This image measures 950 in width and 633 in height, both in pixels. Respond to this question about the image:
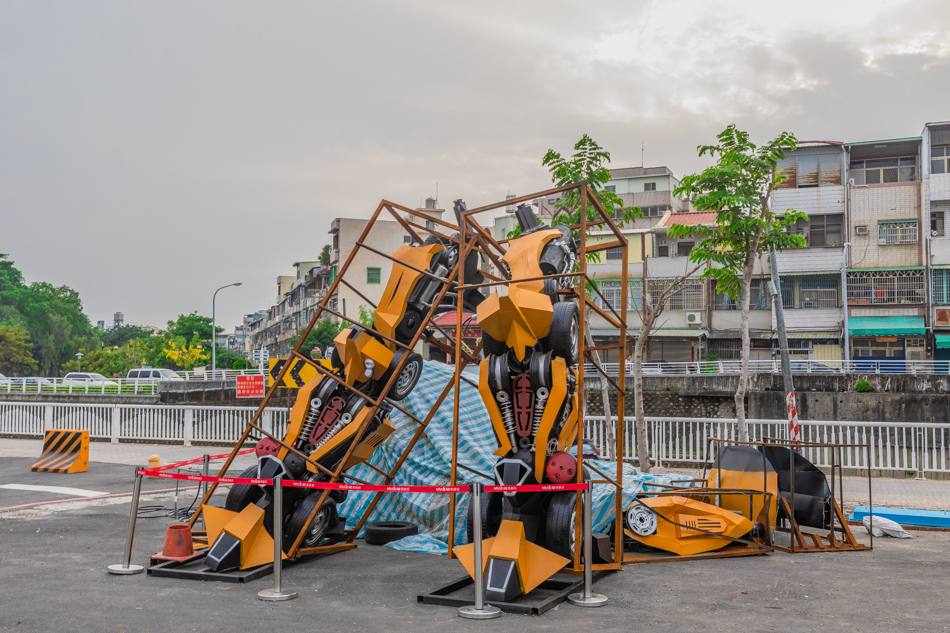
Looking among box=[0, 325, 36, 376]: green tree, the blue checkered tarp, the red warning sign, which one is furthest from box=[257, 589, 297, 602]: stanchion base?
box=[0, 325, 36, 376]: green tree

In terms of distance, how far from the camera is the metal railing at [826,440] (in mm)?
14711

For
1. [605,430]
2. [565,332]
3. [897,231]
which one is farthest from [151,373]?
[565,332]

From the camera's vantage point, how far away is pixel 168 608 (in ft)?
20.5

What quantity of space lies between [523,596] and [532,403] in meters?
1.73

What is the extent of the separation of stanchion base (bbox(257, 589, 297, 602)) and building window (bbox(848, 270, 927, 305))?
35.3 metres

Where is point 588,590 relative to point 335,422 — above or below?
below

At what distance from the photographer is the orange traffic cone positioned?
766 centimetres

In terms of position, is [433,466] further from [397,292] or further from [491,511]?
[491,511]

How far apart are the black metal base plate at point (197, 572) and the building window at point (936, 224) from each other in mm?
37074

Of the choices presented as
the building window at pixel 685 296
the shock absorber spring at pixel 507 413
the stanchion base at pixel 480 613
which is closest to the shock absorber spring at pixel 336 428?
the shock absorber spring at pixel 507 413

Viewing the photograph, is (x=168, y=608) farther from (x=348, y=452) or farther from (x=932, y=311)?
(x=932, y=311)

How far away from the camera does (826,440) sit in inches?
623

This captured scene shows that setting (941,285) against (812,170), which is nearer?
(941,285)

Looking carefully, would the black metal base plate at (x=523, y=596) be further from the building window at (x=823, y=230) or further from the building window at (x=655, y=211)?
the building window at (x=655, y=211)
